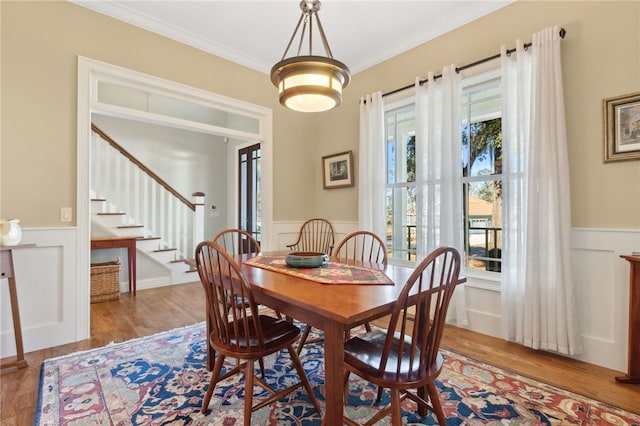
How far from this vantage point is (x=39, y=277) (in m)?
2.44

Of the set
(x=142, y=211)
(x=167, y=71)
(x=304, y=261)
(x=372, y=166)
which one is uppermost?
(x=167, y=71)

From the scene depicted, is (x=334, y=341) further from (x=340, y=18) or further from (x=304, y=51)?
(x=304, y=51)

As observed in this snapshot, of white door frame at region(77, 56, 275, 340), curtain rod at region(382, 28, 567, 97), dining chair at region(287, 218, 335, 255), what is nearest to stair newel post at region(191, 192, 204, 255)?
dining chair at region(287, 218, 335, 255)

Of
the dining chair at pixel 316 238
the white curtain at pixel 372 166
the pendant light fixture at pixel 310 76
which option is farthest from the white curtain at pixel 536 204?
the dining chair at pixel 316 238

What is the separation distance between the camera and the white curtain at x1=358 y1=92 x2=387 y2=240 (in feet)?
11.3

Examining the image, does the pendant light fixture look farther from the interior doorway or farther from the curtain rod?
the interior doorway

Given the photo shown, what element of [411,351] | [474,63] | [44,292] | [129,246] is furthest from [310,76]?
[129,246]

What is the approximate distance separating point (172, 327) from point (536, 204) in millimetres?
3277

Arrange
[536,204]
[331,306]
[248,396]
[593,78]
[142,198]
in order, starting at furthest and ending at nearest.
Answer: [142,198]
[536,204]
[593,78]
[248,396]
[331,306]

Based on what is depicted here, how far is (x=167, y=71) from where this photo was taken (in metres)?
3.09

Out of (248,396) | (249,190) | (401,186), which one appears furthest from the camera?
(249,190)

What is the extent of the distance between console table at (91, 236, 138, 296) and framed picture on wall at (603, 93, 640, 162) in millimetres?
4931

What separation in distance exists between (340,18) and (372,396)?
10.2 ft

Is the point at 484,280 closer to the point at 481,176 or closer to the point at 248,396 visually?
the point at 481,176
